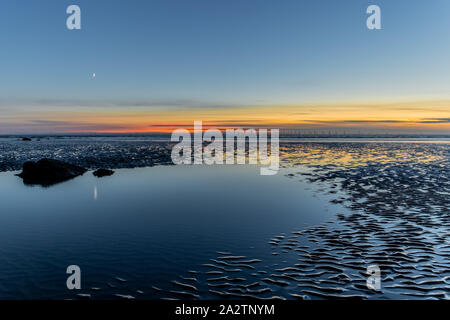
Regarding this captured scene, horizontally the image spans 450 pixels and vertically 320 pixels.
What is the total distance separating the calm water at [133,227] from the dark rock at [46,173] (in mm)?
1896

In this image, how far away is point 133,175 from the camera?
2948 centimetres

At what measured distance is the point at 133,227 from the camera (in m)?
13.1

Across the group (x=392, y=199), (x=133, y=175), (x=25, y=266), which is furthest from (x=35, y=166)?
(x=392, y=199)

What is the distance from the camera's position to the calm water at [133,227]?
28.5ft

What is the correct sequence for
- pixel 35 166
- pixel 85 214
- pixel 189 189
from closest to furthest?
pixel 85 214 → pixel 189 189 → pixel 35 166

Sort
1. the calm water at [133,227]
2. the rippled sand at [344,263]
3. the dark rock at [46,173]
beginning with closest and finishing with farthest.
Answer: the rippled sand at [344,263]
the calm water at [133,227]
the dark rock at [46,173]

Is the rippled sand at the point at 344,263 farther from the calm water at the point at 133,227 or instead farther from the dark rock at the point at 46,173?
the dark rock at the point at 46,173

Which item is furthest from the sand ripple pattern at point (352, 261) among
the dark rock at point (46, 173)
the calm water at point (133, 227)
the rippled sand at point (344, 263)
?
the dark rock at point (46, 173)

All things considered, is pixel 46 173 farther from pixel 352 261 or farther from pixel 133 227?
pixel 352 261

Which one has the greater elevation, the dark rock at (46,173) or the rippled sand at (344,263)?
the dark rock at (46,173)

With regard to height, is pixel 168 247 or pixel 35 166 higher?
pixel 35 166

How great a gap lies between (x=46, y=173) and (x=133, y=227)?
704 inches
